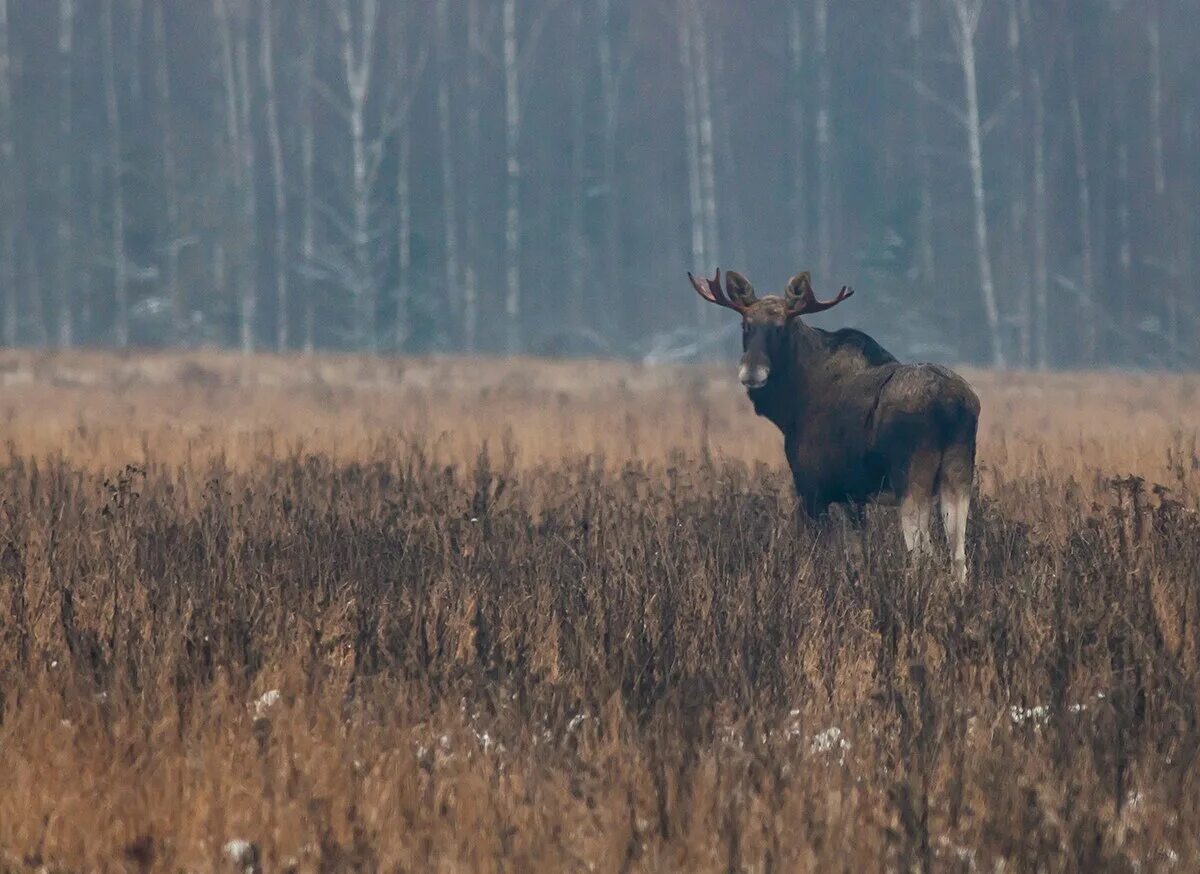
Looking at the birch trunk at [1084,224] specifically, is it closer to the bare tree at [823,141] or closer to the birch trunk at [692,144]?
the bare tree at [823,141]

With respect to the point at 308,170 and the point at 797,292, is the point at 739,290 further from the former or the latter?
the point at 308,170

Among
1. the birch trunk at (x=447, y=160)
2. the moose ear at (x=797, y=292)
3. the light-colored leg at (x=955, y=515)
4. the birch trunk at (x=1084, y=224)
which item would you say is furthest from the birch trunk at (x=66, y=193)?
the light-colored leg at (x=955, y=515)

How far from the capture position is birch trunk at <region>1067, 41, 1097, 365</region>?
38.3m

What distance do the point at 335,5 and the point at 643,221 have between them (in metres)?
9.56

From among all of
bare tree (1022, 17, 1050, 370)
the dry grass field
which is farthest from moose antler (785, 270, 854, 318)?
bare tree (1022, 17, 1050, 370)

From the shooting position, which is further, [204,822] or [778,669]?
[778,669]

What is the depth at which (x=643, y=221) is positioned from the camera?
42.7 m

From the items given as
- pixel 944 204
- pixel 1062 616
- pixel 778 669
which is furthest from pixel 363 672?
pixel 944 204

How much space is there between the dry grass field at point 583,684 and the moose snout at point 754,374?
70 cm

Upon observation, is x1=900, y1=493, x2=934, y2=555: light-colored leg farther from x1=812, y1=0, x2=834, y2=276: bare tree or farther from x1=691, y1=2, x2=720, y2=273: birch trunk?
x1=812, y1=0, x2=834, y2=276: bare tree

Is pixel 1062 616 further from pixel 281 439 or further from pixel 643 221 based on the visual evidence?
pixel 643 221

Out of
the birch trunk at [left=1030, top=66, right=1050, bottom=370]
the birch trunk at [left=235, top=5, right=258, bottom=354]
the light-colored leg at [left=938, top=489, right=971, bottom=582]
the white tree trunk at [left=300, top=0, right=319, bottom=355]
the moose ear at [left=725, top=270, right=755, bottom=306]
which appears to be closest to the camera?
the light-colored leg at [left=938, top=489, right=971, bottom=582]

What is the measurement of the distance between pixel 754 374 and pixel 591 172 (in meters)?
33.4

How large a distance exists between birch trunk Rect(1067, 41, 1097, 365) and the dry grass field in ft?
97.2
